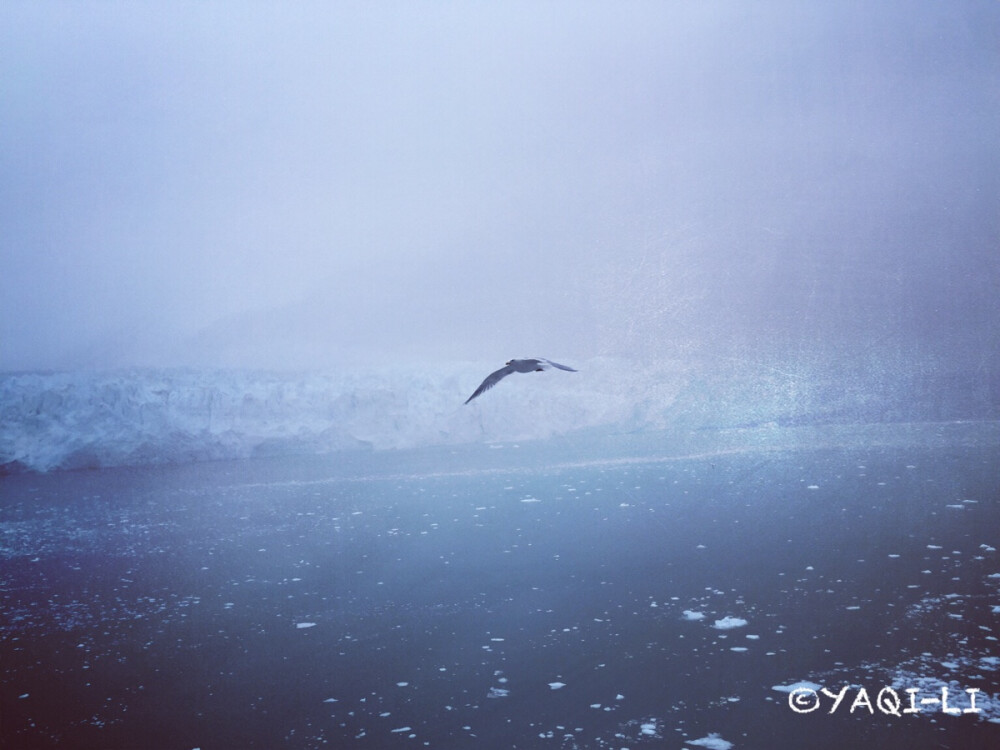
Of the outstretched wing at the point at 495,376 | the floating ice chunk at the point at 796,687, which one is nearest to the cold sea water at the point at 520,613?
the floating ice chunk at the point at 796,687

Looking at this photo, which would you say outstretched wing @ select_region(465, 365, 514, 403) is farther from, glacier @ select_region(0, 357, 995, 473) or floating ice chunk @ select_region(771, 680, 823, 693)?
glacier @ select_region(0, 357, 995, 473)

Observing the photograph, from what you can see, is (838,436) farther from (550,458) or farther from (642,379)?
(550,458)

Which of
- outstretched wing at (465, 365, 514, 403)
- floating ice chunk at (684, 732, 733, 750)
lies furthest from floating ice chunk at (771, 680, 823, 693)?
outstretched wing at (465, 365, 514, 403)

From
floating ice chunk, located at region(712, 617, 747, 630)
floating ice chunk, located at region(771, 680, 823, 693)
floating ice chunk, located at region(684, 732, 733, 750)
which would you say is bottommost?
floating ice chunk, located at region(684, 732, 733, 750)

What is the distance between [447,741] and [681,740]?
725 mm

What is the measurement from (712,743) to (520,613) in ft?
4.41

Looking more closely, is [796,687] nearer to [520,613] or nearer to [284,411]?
[520,613]

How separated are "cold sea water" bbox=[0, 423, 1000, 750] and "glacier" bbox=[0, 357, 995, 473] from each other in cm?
173

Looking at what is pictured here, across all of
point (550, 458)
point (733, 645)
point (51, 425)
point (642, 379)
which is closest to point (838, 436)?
point (642, 379)

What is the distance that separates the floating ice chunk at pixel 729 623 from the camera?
3227 millimetres

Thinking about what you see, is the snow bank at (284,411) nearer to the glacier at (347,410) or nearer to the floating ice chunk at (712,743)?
the glacier at (347,410)

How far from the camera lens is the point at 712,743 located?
2303 millimetres

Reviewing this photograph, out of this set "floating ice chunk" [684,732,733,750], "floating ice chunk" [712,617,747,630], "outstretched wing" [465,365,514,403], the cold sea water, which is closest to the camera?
"floating ice chunk" [684,732,733,750]

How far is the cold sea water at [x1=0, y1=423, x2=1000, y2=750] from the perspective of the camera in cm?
254
